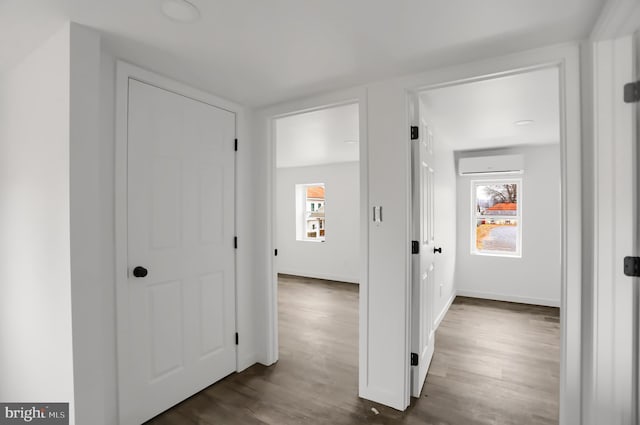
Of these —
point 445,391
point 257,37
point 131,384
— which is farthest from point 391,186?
point 131,384

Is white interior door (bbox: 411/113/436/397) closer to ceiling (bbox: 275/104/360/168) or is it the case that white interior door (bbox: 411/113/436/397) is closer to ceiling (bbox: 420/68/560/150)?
ceiling (bbox: 420/68/560/150)

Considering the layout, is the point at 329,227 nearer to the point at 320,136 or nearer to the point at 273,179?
the point at 320,136

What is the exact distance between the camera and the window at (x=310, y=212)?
6.66 m

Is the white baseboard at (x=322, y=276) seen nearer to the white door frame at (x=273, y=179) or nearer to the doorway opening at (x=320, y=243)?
the doorway opening at (x=320, y=243)

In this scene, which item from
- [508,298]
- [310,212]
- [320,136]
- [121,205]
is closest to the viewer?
[121,205]

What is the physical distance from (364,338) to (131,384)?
1.51 metres

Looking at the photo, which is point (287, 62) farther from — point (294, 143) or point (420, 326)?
point (294, 143)

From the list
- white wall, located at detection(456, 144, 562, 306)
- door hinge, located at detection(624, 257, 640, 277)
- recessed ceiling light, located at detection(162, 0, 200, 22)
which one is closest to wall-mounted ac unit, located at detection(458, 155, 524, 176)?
white wall, located at detection(456, 144, 562, 306)

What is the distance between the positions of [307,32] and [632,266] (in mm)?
1858

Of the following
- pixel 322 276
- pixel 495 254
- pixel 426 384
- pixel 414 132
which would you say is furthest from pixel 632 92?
pixel 322 276

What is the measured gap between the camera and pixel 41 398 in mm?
1670

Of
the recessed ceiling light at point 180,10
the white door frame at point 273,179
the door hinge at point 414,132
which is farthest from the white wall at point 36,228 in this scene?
the door hinge at point 414,132

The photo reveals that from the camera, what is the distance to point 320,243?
632 cm

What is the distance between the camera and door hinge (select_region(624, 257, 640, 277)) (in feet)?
4.54
